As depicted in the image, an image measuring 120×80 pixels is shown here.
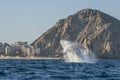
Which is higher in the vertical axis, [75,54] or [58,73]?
[75,54]

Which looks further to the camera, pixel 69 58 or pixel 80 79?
pixel 69 58

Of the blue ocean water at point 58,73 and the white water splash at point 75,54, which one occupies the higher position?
the white water splash at point 75,54

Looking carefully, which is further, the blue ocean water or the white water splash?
the white water splash

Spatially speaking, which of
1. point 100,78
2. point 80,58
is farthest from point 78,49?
point 100,78

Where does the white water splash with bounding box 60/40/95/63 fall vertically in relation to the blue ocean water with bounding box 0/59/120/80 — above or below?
above

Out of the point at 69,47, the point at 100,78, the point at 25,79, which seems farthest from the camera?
the point at 69,47

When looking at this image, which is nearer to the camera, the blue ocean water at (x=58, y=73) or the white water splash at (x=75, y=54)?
the blue ocean water at (x=58, y=73)

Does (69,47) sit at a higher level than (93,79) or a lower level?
higher

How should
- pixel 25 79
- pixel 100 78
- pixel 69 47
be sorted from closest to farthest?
1. pixel 25 79
2. pixel 100 78
3. pixel 69 47

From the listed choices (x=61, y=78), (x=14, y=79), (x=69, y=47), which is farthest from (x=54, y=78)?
(x=69, y=47)

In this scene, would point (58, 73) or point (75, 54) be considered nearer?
point (58, 73)

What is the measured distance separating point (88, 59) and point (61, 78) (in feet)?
349

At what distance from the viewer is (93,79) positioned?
69500 mm

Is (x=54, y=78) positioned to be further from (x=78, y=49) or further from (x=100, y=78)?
(x=78, y=49)
